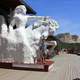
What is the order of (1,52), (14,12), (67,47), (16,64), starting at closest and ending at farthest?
1. (16,64)
2. (1,52)
3. (14,12)
4. (67,47)

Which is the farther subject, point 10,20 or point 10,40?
point 10,20

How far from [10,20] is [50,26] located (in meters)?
4.20

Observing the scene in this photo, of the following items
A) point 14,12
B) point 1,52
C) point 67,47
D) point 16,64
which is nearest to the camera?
point 16,64

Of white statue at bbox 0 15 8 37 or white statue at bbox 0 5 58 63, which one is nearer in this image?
white statue at bbox 0 5 58 63

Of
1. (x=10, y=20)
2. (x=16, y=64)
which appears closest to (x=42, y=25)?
(x=10, y=20)

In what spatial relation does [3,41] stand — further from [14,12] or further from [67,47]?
[67,47]

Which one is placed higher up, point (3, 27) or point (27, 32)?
point (3, 27)

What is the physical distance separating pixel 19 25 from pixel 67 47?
297ft

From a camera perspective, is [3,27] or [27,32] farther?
[3,27]

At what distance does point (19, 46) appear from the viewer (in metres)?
31.1

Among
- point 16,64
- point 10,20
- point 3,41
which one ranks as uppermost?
point 10,20

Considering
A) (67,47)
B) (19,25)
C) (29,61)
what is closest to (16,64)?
(29,61)

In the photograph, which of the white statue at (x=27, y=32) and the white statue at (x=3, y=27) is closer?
the white statue at (x=27, y=32)

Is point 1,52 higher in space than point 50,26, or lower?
lower
